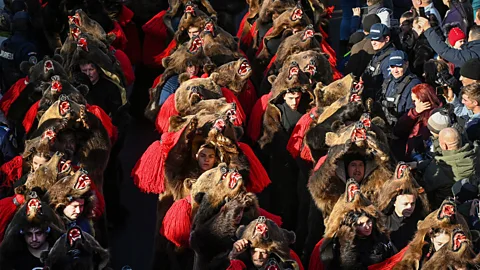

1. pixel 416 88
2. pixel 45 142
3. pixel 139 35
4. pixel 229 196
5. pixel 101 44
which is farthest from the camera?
pixel 139 35

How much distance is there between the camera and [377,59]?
12031 millimetres

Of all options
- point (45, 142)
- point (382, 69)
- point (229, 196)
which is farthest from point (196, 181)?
point (382, 69)

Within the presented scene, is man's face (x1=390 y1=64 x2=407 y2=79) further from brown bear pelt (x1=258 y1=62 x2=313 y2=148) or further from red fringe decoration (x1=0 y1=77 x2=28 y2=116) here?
red fringe decoration (x1=0 y1=77 x2=28 y2=116)

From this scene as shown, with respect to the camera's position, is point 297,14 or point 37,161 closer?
point 37,161

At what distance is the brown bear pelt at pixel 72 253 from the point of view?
757 cm

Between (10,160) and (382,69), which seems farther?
(382,69)

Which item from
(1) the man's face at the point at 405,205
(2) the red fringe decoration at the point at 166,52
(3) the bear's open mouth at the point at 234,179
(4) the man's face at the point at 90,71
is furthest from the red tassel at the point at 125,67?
(1) the man's face at the point at 405,205

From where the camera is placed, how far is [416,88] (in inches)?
421

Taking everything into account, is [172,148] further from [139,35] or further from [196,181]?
[139,35]

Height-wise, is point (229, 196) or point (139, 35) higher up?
point (229, 196)

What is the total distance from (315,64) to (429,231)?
12.3ft

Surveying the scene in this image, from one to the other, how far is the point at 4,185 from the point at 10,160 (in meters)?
0.34

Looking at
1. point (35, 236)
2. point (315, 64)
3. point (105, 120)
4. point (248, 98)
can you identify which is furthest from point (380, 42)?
point (35, 236)

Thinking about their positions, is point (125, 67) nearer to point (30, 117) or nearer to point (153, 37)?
point (153, 37)
